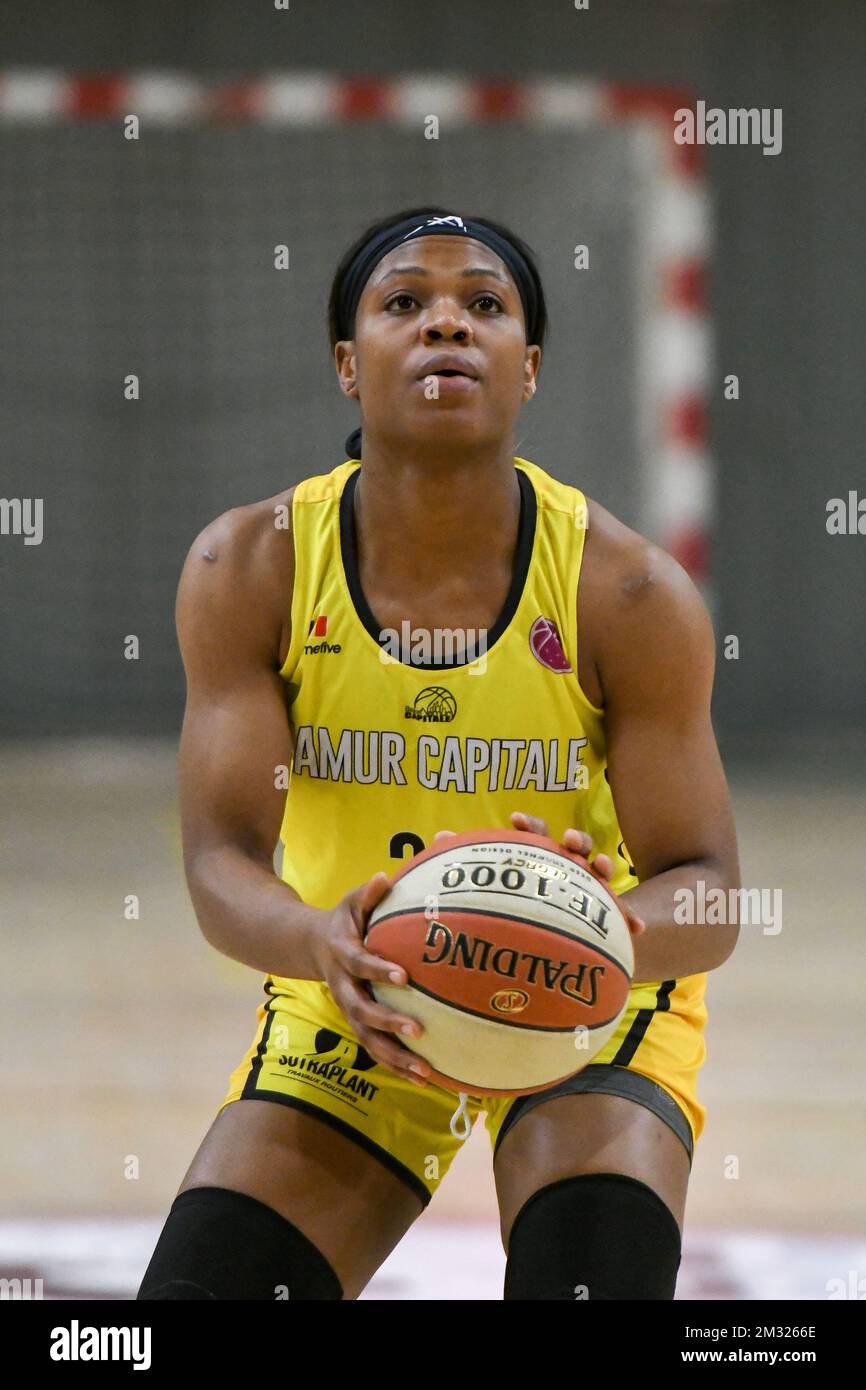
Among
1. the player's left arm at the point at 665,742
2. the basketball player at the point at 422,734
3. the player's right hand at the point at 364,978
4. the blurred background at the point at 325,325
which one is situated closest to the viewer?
the player's right hand at the point at 364,978

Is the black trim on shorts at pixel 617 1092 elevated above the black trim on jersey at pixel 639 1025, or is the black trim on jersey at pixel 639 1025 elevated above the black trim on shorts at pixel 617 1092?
the black trim on jersey at pixel 639 1025

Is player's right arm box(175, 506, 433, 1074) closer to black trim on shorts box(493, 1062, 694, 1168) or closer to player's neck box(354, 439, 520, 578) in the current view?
player's neck box(354, 439, 520, 578)

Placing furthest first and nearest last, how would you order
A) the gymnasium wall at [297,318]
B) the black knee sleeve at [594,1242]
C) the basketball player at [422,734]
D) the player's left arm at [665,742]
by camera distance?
the gymnasium wall at [297,318]
the player's left arm at [665,742]
the basketball player at [422,734]
the black knee sleeve at [594,1242]

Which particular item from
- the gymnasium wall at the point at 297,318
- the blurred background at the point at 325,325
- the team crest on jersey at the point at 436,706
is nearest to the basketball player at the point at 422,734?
the team crest on jersey at the point at 436,706

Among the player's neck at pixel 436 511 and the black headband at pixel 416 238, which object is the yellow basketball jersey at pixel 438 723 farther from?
the black headband at pixel 416 238

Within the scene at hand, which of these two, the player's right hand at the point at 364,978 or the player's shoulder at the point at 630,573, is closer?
the player's right hand at the point at 364,978

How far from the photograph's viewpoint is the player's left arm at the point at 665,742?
235 cm

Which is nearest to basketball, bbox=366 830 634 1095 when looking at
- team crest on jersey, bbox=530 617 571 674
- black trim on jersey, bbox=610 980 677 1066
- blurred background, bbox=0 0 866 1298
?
black trim on jersey, bbox=610 980 677 1066

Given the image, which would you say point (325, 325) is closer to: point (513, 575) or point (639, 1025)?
point (513, 575)

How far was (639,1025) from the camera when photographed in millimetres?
2350

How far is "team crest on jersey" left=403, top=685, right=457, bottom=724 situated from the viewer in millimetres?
2395

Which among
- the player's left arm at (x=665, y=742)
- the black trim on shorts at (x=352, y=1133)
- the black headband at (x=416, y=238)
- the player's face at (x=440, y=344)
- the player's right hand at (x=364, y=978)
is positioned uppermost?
the black headband at (x=416, y=238)

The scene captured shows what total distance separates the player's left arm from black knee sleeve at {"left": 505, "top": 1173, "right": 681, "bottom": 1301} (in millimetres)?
343

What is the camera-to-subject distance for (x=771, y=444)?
9734mm
